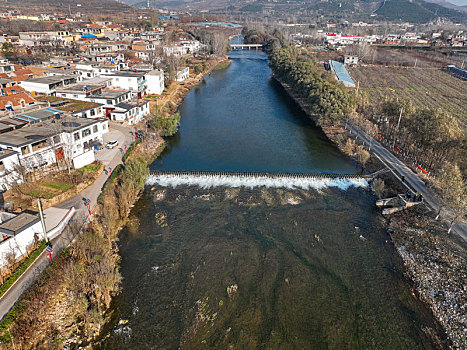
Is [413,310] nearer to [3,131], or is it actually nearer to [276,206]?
[276,206]

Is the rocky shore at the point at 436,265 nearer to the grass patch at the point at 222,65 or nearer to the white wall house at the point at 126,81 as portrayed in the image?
the white wall house at the point at 126,81

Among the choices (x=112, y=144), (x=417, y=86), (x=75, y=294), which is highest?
(x=417, y=86)

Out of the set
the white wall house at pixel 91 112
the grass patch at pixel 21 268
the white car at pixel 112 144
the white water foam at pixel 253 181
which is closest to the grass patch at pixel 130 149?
the white car at pixel 112 144

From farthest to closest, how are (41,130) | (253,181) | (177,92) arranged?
(177,92) → (253,181) → (41,130)

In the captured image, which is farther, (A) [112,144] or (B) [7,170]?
(A) [112,144]

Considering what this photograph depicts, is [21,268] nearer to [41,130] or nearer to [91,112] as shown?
[41,130]

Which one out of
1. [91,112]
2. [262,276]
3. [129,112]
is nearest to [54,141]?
[91,112]
